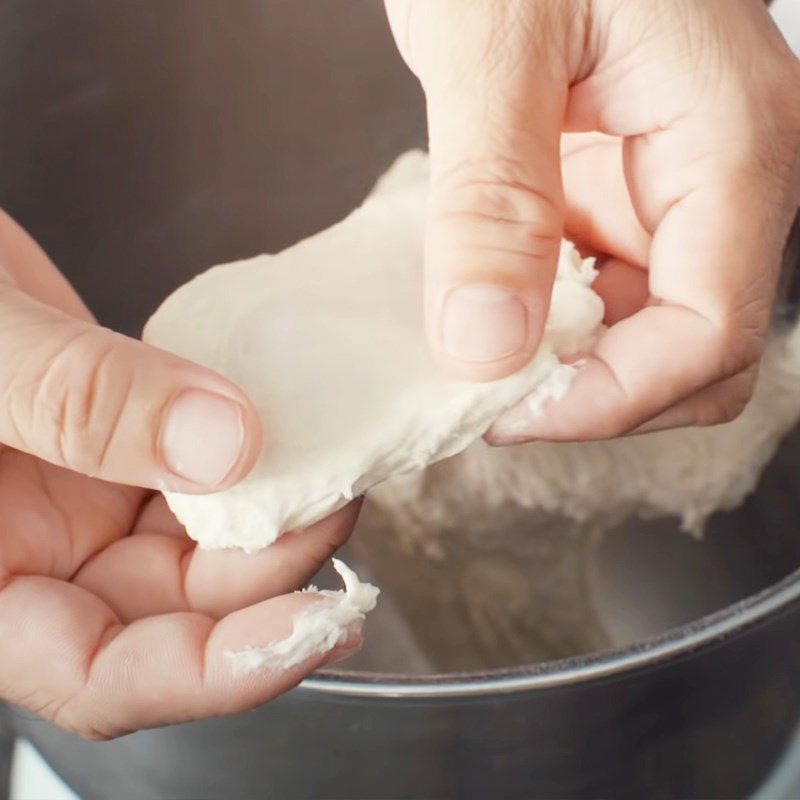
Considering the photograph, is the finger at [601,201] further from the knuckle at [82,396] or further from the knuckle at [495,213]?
the knuckle at [82,396]

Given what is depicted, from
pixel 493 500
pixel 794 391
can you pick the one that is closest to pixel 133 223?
pixel 493 500

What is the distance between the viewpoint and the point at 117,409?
269 millimetres

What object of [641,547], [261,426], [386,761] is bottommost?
[641,547]

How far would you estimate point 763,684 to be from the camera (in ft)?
1.11

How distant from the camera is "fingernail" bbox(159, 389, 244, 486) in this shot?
273 millimetres

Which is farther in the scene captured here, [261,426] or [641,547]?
[641,547]

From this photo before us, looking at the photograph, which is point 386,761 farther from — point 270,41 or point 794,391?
point 270,41

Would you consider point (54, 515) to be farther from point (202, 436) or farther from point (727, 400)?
point (727, 400)

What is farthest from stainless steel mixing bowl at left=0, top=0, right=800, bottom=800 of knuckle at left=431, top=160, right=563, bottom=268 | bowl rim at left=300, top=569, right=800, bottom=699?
knuckle at left=431, top=160, right=563, bottom=268

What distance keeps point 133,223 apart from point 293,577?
342 millimetres

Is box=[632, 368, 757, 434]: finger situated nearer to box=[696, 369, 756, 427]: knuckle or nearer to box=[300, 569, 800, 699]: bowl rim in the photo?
box=[696, 369, 756, 427]: knuckle

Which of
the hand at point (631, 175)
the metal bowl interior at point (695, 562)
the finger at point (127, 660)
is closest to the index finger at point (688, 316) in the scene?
the hand at point (631, 175)

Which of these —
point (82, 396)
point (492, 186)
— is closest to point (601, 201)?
point (492, 186)

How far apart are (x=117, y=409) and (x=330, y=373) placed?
79mm
